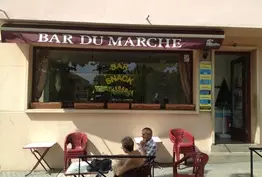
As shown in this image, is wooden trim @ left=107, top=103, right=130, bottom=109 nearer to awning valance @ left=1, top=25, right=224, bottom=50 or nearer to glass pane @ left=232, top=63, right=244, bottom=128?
awning valance @ left=1, top=25, right=224, bottom=50

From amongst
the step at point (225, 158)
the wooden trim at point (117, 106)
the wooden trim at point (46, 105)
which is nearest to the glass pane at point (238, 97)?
the step at point (225, 158)

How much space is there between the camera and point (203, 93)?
346 inches

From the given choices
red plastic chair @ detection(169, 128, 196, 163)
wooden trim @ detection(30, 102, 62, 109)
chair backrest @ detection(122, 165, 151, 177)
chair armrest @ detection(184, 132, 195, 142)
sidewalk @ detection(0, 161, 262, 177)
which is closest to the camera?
chair backrest @ detection(122, 165, 151, 177)

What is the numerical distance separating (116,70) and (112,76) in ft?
0.62

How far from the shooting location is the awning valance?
7566 mm

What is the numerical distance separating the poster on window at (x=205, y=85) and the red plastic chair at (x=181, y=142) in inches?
33.1

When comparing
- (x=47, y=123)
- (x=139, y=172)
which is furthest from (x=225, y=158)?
(x=47, y=123)

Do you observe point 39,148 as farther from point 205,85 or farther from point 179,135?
point 205,85

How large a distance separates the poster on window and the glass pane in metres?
1.61

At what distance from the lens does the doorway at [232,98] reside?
957cm

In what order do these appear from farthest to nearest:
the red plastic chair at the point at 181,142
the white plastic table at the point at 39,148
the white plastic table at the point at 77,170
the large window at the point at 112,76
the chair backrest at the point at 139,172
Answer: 1. the large window at the point at 112,76
2. the red plastic chair at the point at 181,142
3. the white plastic table at the point at 39,148
4. the white plastic table at the point at 77,170
5. the chair backrest at the point at 139,172

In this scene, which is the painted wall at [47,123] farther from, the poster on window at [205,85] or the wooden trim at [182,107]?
the poster on window at [205,85]

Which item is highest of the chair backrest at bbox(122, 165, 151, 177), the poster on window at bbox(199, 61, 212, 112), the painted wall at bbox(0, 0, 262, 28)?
the painted wall at bbox(0, 0, 262, 28)

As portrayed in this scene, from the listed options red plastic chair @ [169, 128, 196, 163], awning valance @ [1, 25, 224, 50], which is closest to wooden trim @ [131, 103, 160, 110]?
red plastic chair @ [169, 128, 196, 163]
